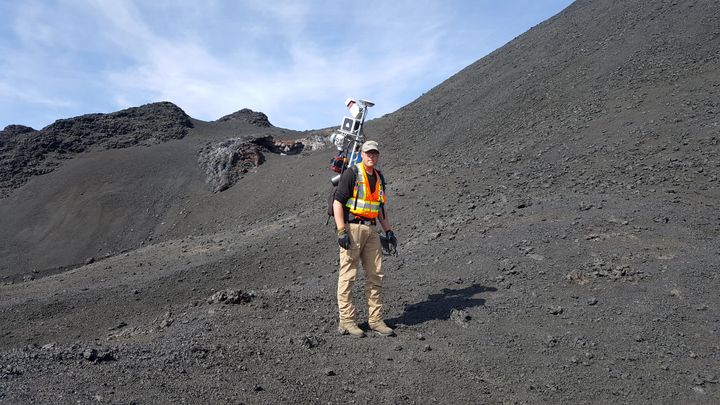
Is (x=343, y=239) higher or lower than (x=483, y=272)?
higher

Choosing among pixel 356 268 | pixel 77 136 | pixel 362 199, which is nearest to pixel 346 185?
pixel 362 199

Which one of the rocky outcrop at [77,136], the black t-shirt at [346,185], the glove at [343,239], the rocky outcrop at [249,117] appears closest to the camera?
the glove at [343,239]

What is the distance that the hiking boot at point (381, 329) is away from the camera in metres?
6.33

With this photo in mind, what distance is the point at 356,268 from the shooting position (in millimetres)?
6445

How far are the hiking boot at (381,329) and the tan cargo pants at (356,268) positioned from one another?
44mm

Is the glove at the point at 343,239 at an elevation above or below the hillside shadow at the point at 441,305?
above

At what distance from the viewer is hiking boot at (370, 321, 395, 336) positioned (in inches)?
249

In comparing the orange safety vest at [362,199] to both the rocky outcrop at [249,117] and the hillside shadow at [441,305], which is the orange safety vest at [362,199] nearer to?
the hillside shadow at [441,305]

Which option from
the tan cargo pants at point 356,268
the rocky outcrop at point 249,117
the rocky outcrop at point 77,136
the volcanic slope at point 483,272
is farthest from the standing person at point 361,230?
the rocky outcrop at point 249,117

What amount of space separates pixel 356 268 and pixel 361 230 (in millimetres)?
426

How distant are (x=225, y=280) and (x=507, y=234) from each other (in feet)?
19.1

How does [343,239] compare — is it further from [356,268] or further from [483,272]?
[483,272]

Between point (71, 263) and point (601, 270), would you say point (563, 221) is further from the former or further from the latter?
point (71, 263)

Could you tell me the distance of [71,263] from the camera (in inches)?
715
